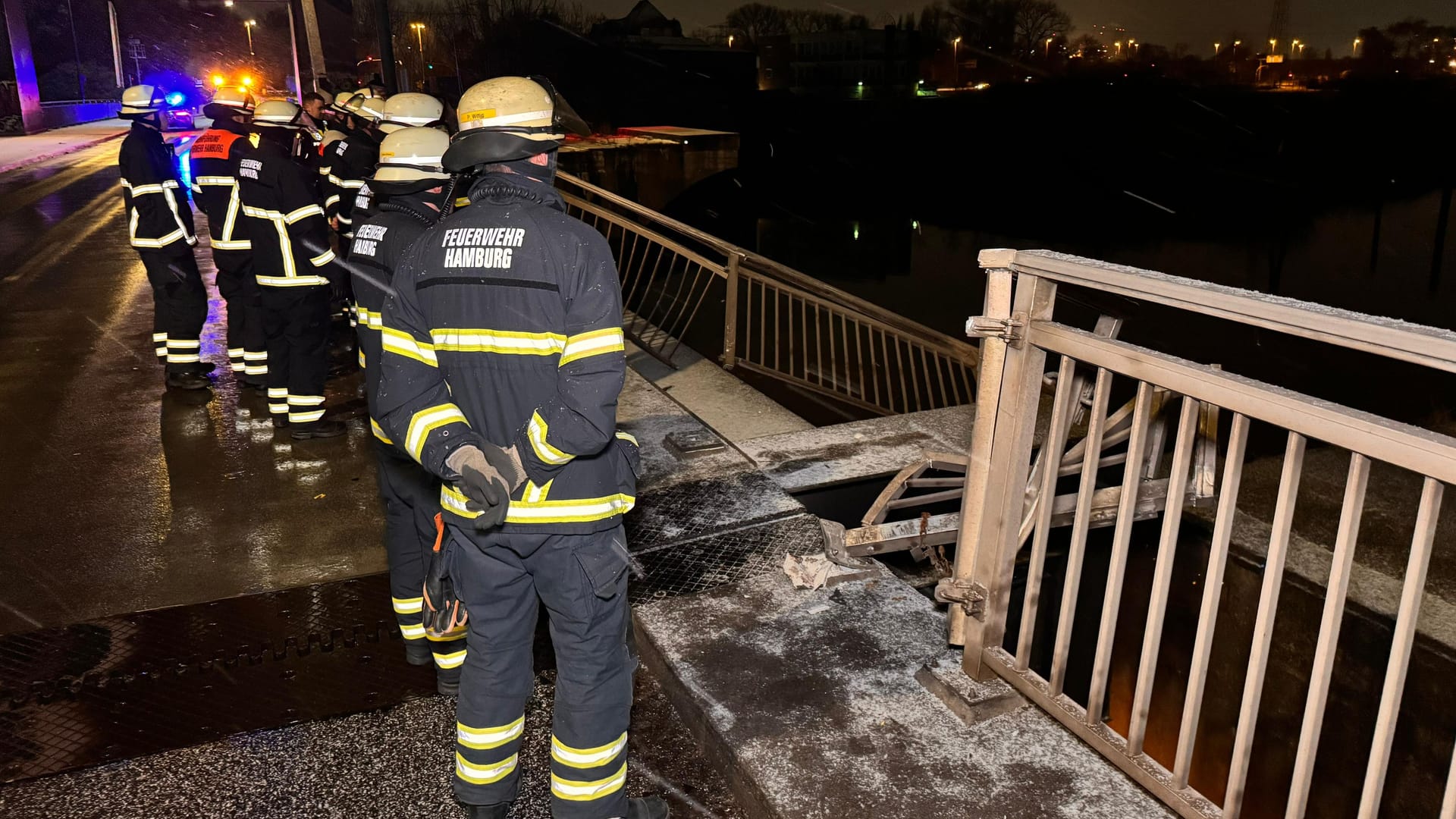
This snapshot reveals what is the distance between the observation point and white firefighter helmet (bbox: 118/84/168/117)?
680cm

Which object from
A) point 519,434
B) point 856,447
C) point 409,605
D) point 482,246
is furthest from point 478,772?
point 856,447

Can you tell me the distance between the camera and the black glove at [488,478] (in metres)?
2.40

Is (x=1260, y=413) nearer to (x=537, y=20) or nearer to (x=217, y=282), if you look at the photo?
(x=217, y=282)

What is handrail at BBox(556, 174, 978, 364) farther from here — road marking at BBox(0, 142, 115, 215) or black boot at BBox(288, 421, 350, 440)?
road marking at BBox(0, 142, 115, 215)

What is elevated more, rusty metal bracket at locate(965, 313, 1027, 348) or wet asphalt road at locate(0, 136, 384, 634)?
rusty metal bracket at locate(965, 313, 1027, 348)

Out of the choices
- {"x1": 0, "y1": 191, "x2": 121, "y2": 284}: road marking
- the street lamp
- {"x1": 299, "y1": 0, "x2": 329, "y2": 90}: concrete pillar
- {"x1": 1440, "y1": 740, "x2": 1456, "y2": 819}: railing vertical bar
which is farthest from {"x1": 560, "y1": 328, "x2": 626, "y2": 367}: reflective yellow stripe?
the street lamp

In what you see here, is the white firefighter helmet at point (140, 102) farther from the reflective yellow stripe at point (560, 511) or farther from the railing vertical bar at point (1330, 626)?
the railing vertical bar at point (1330, 626)

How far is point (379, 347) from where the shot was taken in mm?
3625

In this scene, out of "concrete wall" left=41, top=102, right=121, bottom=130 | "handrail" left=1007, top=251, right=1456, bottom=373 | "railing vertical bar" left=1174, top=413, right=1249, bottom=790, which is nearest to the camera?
"handrail" left=1007, top=251, right=1456, bottom=373

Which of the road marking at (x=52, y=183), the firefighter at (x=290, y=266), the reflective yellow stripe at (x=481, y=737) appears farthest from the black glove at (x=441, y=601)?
the road marking at (x=52, y=183)

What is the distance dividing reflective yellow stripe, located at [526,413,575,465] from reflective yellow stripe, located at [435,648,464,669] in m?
1.19

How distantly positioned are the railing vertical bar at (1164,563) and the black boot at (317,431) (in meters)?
5.19

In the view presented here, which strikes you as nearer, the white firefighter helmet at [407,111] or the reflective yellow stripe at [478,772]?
the reflective yellow stripe at [478,772]

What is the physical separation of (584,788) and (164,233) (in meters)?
6.16
